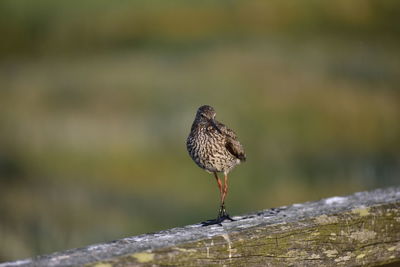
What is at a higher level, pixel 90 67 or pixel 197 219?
pixel 90 67

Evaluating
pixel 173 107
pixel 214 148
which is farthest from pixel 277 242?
pixel 173 107

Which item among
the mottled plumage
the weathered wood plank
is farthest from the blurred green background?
the weathered wood plank

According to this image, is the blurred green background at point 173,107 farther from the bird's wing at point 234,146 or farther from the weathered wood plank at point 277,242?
the weathered wood plank at point 277,242

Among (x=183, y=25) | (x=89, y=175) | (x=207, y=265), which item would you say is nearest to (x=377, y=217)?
(x=207, y=265)

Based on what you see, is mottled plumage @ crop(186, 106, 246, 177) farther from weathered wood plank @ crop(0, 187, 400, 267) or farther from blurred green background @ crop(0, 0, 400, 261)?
blurred green background @ crop(0, 0, 400, 261)

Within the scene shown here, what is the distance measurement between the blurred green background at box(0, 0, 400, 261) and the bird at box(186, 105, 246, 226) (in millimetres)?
4699

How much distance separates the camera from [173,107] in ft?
32.9

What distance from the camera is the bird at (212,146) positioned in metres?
4.34

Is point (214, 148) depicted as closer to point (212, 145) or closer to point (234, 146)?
point (212, 145)

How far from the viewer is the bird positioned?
4336 mm

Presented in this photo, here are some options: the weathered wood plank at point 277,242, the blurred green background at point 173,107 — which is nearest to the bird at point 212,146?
the weathered wood plank at point 277,242

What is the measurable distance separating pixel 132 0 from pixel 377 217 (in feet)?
28.0

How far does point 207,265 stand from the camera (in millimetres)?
2783

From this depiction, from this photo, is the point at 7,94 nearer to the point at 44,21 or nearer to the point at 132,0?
the point at 44,21
